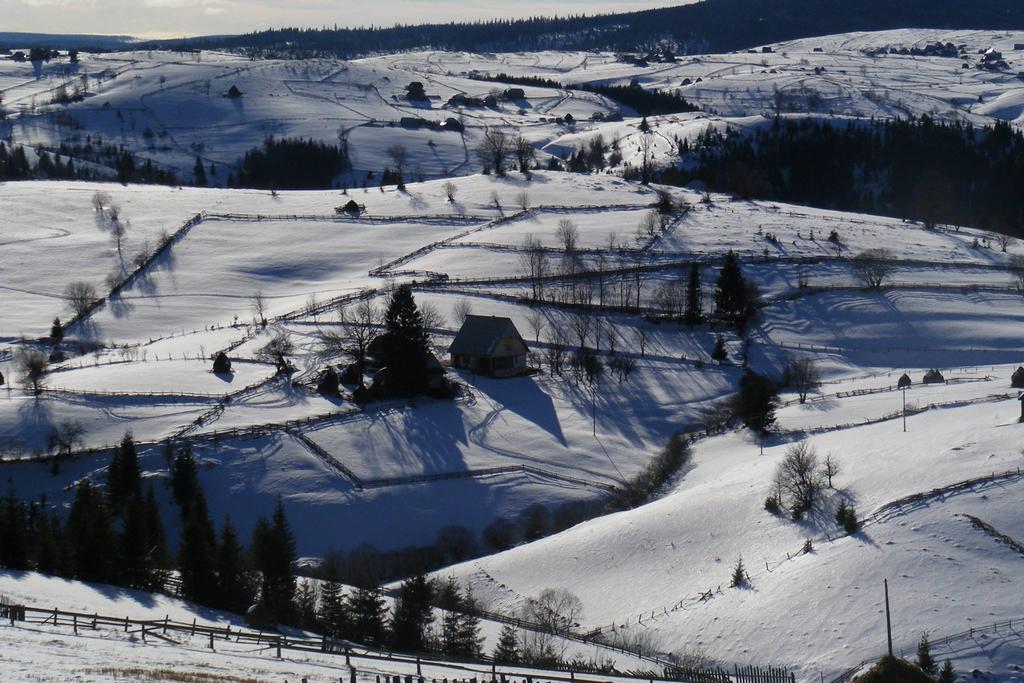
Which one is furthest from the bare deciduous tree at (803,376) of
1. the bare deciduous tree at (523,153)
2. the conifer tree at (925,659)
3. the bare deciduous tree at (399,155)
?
the bare deciduous tree at (399,155)

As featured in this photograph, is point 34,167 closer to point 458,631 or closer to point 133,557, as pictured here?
point 133,557

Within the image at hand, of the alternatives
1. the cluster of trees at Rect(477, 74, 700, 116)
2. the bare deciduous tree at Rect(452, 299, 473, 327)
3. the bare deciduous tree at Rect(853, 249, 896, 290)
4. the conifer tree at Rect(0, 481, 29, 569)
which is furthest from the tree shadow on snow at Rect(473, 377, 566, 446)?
the cluster of trees at Rect(477, 74, 700, 116)

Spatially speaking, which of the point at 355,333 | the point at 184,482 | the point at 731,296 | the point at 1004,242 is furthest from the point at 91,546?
the point at 1004,242

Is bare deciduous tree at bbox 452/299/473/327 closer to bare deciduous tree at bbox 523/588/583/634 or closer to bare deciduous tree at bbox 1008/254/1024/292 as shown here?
bare deciduous tree at bbox 523/588/583/634

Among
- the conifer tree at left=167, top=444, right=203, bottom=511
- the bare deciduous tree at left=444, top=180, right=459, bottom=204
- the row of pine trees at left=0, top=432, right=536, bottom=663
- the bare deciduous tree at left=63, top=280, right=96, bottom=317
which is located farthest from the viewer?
the bare deciduous tree at left=444, top=180, right=459, bottom=204

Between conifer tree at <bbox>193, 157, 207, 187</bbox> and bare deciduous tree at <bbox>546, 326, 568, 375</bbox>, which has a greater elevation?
conifer tree at <bbox>193, 157, 207, 187</bbox>

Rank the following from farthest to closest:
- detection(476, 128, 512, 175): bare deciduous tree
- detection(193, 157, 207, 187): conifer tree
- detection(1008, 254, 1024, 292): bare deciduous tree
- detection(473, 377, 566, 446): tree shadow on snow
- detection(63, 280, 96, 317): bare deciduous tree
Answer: detection(193, 157, 207, 187): conifer tree
detection(476, 128, 512, 175): bare deciduous tree
detection(1008, 254, 1024, 292): bare deciduous tree
detection(63, 280, 96, 317): bare deciduous tree
detection(473, 377, 566, 446): tree shadow on snow

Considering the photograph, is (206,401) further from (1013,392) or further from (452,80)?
(452,80)
